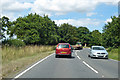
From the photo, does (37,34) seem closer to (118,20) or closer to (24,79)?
(118,20)

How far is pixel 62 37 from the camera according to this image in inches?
3558

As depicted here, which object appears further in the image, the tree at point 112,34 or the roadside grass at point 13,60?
the tree at point 112,34

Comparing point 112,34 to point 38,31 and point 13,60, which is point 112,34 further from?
point 13,60

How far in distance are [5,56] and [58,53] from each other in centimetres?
650

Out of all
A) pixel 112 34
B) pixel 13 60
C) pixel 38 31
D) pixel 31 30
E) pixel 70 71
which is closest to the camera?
pixel 70 71

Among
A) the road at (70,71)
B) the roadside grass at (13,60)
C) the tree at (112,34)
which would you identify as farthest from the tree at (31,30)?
the road at (70,71)

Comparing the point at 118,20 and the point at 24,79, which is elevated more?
the point at 118,20

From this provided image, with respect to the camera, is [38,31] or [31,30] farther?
[38,31]

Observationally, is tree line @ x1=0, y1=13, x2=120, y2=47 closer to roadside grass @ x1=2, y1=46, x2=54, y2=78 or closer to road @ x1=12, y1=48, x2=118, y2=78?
roadside grass @ x1=2, y1=46, x2=54, y2=78

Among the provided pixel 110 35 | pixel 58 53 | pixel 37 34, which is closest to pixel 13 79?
pixel 58 53

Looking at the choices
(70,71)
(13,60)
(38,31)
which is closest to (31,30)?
(38,31)

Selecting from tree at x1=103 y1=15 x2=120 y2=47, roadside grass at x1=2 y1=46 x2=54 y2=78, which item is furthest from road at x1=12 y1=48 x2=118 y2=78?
tree at x1=103 y1=15 x2=120 y2=47

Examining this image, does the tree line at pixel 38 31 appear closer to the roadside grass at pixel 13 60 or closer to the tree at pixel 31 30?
the tree at pixel 31 30

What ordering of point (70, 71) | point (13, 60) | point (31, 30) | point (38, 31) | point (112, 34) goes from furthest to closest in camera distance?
point (38, 31) → point (31, 30) → point (112, 34) → point (13, 60) → point (70, 71)
